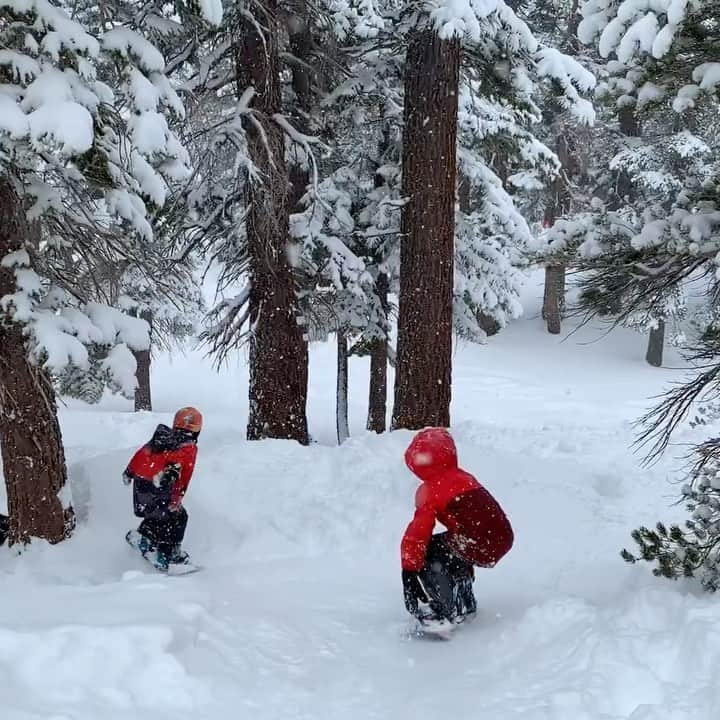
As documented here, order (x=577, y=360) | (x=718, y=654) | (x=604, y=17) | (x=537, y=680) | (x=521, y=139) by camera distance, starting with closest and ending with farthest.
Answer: (x=718, y=654) < (x=537, y=680) < (x=604, y=17) < (x=521, y=139) < (x=577, y=360)

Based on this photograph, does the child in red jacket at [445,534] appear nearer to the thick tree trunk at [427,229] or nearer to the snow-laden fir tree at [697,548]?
the snow-laden fir tree at [697,548]

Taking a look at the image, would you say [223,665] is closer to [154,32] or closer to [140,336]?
[140,336]

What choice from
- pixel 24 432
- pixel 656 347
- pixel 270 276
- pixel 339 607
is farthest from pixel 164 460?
pixel 656 347

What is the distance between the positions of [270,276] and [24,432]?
3760 millimetres

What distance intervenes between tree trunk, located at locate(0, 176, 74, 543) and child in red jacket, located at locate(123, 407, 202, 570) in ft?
2.47

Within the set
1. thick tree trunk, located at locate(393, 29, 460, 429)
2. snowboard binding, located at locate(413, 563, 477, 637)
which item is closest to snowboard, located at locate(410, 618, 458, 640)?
snowboard binding, located at locate(413, 563, 477, 637)

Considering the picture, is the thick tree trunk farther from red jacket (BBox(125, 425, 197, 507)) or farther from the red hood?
the red hood

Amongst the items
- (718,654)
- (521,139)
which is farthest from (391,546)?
(521,139)

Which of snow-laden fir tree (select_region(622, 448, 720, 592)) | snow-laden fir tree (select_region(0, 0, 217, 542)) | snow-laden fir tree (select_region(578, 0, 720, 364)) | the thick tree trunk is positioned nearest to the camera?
snow-laden fir tree (select_region(578, 0, 720, 364))

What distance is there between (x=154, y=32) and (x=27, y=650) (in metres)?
6.77

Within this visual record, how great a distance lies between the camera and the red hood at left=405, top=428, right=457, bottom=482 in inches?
200

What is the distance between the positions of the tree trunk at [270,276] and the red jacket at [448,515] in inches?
172

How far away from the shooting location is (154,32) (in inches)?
315

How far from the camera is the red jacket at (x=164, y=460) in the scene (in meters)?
6.48
